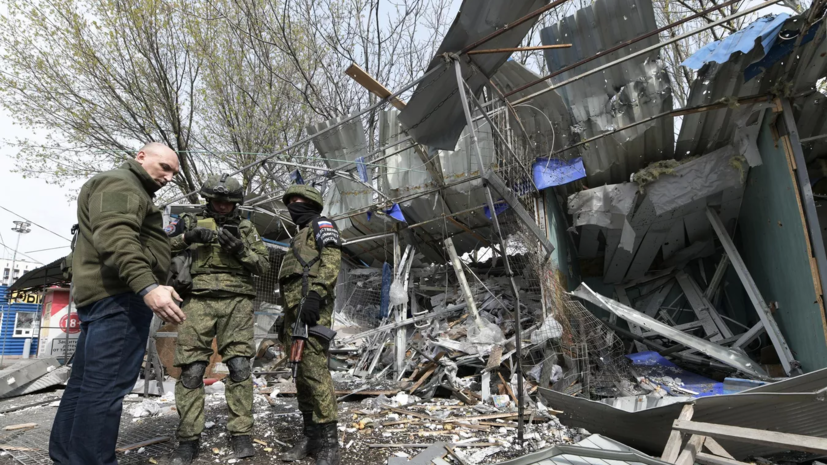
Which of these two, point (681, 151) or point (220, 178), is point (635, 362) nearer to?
point (681, 151)

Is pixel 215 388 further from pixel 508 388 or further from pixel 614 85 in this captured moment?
pixel 614 85

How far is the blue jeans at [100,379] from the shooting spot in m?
1.82

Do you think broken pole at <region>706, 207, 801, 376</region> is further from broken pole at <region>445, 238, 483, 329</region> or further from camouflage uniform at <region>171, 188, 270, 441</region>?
camouflage uniform at <region>171, 188, 270, 441</region>

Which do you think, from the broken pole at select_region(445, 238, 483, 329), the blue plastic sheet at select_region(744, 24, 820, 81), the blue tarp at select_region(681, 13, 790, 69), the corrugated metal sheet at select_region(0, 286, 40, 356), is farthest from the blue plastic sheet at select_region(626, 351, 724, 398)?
the corrugated metal sheet at select_region(0, 286, 40, 356)

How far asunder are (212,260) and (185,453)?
1.21 meters

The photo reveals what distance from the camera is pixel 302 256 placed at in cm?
290

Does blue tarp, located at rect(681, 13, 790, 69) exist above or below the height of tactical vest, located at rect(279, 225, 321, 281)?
above

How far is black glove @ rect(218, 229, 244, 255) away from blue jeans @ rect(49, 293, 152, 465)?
803mm

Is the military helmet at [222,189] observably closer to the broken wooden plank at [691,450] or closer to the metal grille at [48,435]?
the metal grille at [48,435]

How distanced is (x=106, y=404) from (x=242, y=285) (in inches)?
46.6

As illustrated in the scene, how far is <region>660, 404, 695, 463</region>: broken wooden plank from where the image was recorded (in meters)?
2.10

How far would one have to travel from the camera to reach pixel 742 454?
2527 millimetres

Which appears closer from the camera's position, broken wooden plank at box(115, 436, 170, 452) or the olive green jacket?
the olive green jacket

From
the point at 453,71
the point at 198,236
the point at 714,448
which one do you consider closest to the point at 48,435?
the point at 198,236
